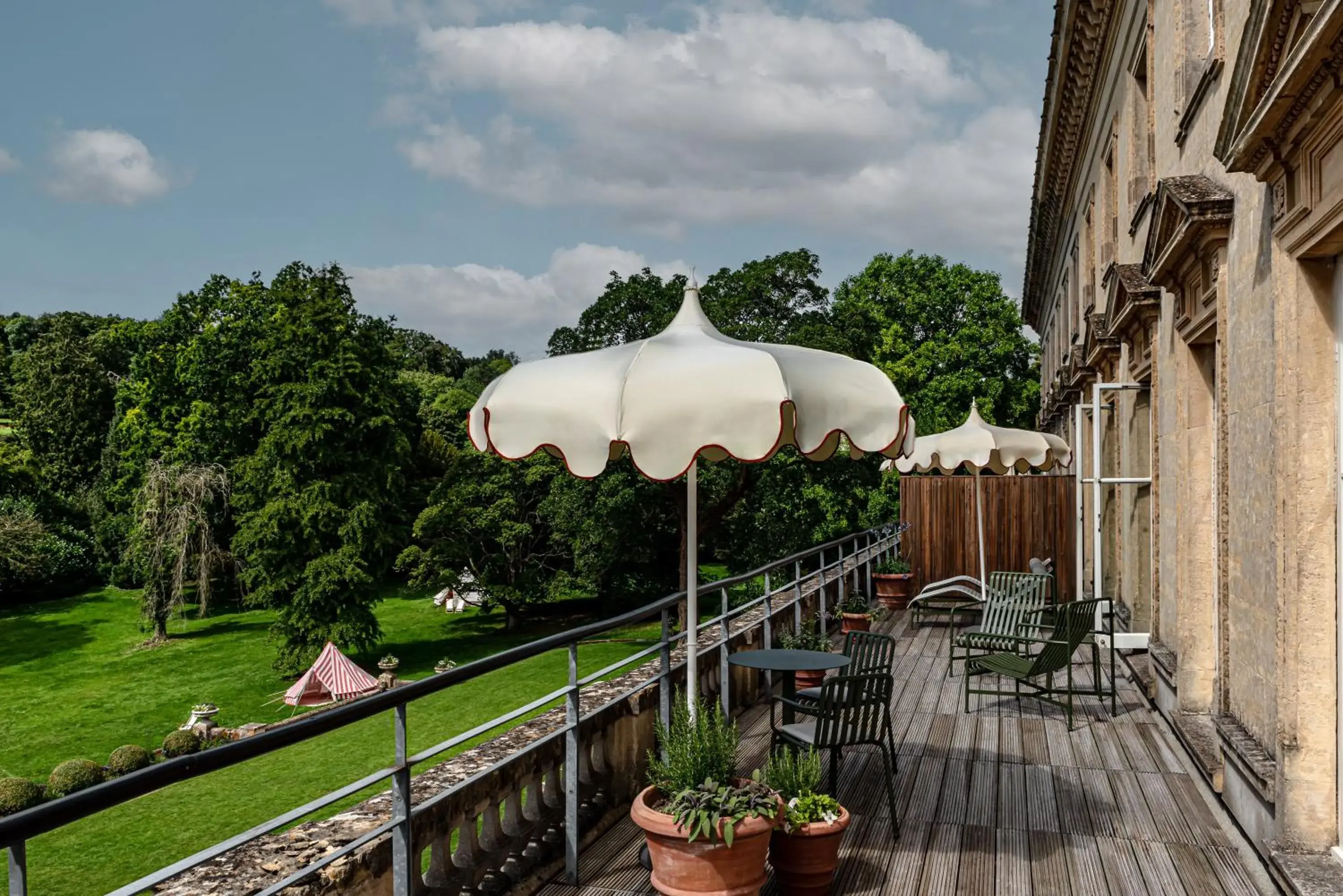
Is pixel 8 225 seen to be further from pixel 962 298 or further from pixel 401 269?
pixel 962 298

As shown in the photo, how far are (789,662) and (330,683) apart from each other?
950 inches

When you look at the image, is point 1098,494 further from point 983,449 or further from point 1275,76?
point 1275,76

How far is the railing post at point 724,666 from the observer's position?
7.17 m

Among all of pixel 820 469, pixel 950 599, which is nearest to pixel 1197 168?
pixel 950 599

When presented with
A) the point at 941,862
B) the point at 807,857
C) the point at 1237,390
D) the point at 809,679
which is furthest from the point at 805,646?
the point at 1237,390

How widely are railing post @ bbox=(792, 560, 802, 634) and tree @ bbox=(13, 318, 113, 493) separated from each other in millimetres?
48235

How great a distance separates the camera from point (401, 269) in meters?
93.4

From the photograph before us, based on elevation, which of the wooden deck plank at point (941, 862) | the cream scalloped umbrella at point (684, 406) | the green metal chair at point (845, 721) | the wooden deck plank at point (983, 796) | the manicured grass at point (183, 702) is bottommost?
the manicured grass at point (183, 702)

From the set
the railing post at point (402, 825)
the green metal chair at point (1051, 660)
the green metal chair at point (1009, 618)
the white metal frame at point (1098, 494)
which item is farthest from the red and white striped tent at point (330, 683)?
the railing post at point (402, 825)

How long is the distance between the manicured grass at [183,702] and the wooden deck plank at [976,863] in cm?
1407

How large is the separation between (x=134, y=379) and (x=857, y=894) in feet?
152

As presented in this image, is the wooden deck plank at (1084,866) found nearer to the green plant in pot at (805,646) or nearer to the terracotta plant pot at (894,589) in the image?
the green plant in pot at (805,646)

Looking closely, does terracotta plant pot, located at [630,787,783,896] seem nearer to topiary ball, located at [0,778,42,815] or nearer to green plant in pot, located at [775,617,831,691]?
green plant in pot, located at [775,617,831,691]

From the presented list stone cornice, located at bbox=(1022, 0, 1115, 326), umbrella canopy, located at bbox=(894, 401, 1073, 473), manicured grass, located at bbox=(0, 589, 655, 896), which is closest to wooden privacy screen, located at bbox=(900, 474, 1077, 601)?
umbrella canopy, located at bbox=(894, 401, 1073, 473)
